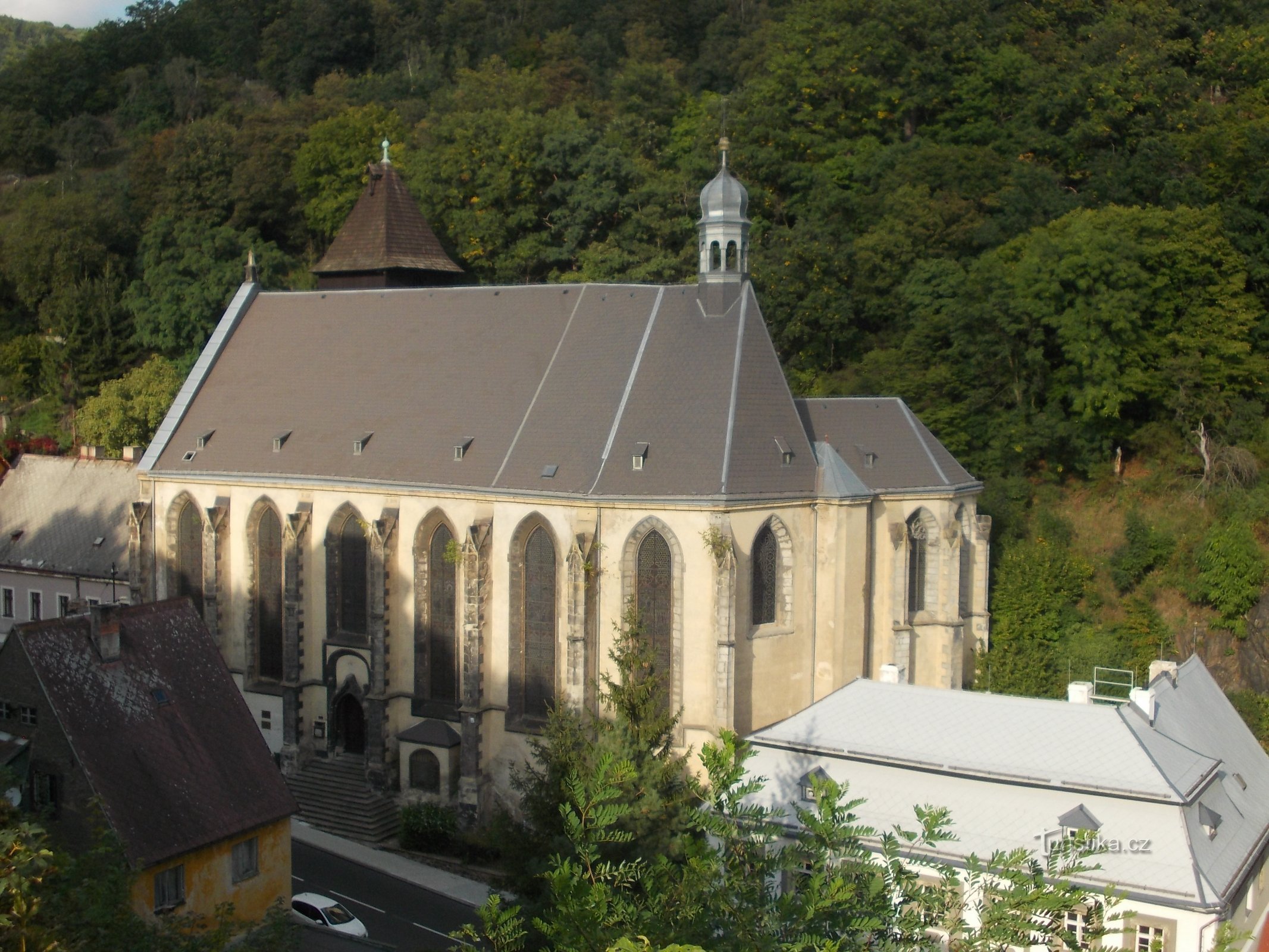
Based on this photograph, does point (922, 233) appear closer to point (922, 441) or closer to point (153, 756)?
point (922, 441)

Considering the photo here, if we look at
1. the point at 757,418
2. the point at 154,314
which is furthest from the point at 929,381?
the point at 154,314

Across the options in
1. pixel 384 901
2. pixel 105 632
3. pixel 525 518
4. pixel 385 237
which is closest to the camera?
pixel 105 632

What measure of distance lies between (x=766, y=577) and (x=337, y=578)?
13.0 metres

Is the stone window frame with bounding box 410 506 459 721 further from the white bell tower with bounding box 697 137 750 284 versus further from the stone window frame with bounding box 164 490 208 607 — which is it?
the white bell tower with bounding box 697 137 750 284

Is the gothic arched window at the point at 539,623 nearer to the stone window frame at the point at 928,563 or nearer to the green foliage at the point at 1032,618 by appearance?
the stone window frame at the point at 928,563

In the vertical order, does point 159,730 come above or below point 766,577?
below

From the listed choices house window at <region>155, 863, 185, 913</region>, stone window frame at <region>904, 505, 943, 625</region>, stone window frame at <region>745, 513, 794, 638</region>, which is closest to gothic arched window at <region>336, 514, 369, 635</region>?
stone window frame at <region>745, 513, 794, 638</region>

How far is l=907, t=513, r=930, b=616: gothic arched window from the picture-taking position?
122 feet

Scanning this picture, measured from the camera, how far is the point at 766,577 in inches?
1318

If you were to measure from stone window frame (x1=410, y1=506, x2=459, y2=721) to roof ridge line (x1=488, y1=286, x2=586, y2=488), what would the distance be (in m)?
2.43

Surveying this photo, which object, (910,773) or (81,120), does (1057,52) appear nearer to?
(910,773)

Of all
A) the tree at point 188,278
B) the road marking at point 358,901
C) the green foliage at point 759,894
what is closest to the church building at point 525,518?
the road marking at point 358,901

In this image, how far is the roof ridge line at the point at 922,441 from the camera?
37.2m

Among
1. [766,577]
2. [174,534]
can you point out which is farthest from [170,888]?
[174,534]
